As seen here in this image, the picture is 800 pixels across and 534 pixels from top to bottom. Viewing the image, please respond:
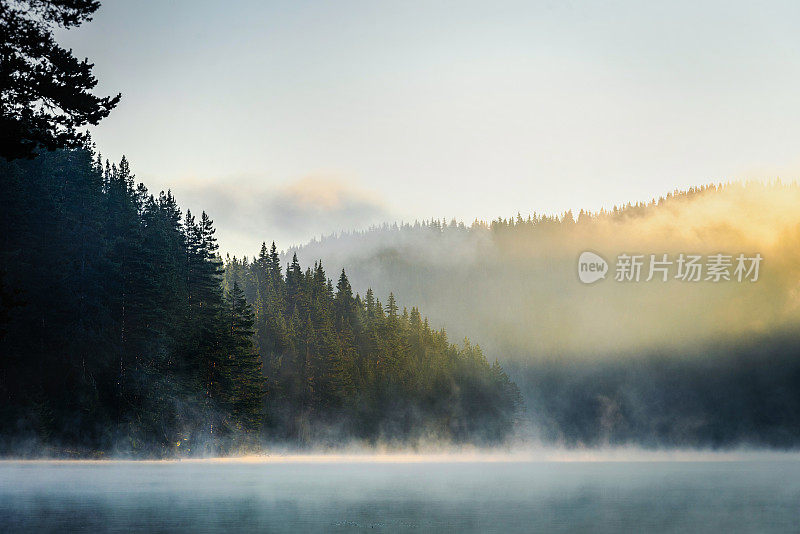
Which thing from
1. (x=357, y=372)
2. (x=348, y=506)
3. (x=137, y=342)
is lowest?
(x=348, y=506)

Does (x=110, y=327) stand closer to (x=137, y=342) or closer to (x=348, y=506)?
(x=137, y=342)

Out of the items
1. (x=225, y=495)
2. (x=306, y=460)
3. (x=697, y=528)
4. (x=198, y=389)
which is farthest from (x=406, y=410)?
(x=697, y=528)

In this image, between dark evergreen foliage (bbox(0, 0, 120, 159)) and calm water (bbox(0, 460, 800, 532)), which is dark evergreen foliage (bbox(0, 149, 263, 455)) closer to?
calm water (bbox(0, 460, 800, 532))

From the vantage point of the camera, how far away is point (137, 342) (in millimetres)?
79875

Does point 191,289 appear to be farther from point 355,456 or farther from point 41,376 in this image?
point 355,456

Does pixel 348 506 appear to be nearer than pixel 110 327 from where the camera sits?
Yes

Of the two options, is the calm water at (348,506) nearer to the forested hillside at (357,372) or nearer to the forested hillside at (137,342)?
the forested hillside at (137,342)

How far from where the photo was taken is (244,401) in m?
94.4

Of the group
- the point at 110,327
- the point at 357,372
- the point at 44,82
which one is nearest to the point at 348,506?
the point at 44,82

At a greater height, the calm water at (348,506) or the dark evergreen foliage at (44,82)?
the dark evergreen foliage at (44,82)

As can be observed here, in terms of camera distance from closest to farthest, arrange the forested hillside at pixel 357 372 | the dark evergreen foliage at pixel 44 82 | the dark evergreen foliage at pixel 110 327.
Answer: the dark evergreen foliage at pixel 44 82 < the dark evergreen foliage at pixel 110 327 < the forested hillside at pixel 357 372

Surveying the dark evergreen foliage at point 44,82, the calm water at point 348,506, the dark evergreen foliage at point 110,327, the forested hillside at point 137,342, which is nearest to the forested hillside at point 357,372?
the forested hillside at point 137,342

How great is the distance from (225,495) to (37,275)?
32.0m

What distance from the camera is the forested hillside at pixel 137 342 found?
68.8 metres
